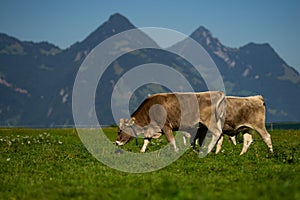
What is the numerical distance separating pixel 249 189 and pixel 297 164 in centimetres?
721

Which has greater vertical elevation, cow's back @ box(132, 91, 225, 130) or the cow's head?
cow's back @ box(132, 91, 225, 130)

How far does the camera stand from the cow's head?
83.9 ft

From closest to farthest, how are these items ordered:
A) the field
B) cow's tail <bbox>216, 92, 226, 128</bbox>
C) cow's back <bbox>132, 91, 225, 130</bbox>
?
the field < cow's tail <bbox>216, 92, 226, 128</bbox> < cow's back <bbox>132, 91, 225, 130</bbox>

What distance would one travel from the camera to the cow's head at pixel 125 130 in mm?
25578

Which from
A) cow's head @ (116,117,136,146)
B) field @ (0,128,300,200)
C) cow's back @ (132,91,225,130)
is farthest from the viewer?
cow's head @ (116,117,136,146)

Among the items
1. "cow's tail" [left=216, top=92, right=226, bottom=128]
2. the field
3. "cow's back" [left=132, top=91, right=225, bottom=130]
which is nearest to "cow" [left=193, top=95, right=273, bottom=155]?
"cow's tail" [left=216, top=92, right=226, bottom=128]

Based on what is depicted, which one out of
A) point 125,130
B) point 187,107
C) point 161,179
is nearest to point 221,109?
point 187,107

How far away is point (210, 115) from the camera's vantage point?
22031 mm

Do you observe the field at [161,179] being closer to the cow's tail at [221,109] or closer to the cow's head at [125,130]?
the cow's tail at [221,109]

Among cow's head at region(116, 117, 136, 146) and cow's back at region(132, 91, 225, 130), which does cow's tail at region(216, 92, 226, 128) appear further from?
cow's head at region(116, 117, 136, 146)

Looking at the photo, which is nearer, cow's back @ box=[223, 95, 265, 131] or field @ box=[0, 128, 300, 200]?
field @ box=[0, 128, 300, 200]

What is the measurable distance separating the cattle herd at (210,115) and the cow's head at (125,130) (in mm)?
1832

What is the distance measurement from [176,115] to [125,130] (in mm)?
4303

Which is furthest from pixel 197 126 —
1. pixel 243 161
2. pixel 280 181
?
pixel 280 181
